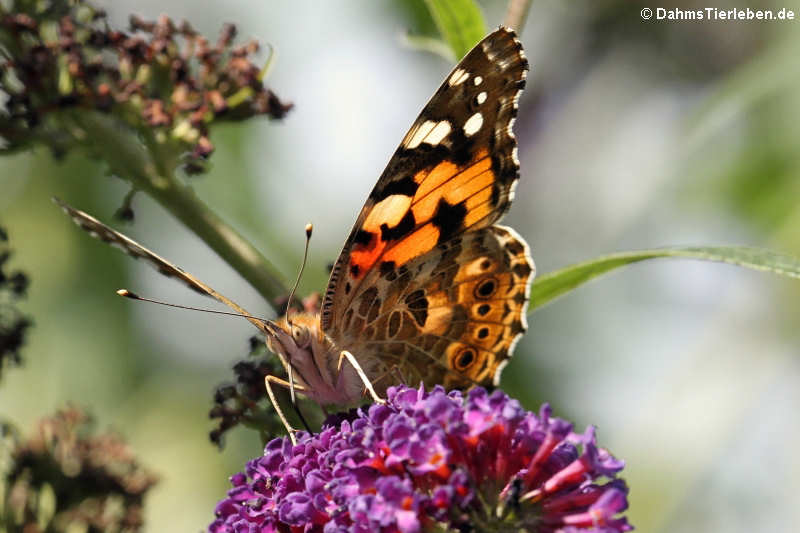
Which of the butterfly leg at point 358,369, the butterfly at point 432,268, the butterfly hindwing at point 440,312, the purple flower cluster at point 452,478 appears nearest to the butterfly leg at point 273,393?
the butterfly at point 432,268

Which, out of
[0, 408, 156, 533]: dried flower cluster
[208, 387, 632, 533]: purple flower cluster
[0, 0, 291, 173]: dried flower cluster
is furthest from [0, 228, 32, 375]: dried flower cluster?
[208, 387, 632, 533]: purple flower cluster

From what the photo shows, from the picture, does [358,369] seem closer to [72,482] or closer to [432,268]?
[432,268]

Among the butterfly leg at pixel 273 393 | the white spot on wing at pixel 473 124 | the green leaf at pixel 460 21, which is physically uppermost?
the green leaf at pixel 460 21

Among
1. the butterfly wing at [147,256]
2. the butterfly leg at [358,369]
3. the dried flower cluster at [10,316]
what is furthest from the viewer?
the dried flower cluster at [10,316]

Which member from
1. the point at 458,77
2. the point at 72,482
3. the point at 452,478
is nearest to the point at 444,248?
the point at 458,77

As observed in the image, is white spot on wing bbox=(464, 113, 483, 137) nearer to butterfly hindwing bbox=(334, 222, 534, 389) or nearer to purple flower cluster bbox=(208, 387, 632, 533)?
butterfly hindwing bbox=(334, 222, 534, 389)

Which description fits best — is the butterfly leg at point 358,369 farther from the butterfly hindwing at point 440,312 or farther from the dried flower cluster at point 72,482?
the dried flower cluster at point 72,482
